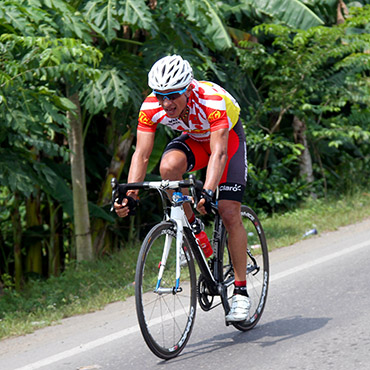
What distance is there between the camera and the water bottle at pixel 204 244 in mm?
5133

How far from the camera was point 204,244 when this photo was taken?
5.16 metres

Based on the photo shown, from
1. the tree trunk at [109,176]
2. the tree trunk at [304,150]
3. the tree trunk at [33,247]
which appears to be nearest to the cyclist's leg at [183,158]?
the tree trunk at [109,176]

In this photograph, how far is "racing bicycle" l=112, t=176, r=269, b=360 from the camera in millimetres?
4531

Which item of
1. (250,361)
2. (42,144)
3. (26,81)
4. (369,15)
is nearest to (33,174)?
(42,144)

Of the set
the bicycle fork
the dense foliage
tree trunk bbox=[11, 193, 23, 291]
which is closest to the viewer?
the bicycle fork

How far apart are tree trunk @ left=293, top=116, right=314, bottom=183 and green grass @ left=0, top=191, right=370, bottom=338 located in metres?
1.27

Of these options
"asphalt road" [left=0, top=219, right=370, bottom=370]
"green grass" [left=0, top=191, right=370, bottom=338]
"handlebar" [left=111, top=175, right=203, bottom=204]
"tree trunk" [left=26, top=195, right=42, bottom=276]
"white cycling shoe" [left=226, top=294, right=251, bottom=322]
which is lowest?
"tree trunk" [left=26, top=195, right=42, bottom=276]

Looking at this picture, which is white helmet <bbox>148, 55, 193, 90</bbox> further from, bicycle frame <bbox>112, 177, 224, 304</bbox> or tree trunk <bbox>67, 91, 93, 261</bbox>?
tree trunk <bbox>67, 91, 93, 261</bbox>

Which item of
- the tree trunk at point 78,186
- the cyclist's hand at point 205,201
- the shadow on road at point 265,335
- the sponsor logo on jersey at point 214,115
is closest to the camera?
the cyclist's hand at point 205,201

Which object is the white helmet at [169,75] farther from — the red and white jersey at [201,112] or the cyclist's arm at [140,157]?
the cyclist's arm at [140,157]

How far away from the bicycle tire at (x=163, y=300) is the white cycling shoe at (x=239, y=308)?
1.00ft

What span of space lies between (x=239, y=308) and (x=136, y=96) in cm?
404

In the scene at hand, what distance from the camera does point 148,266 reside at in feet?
16.1

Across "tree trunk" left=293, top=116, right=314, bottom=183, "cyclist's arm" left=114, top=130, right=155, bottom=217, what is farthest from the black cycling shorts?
"tree trunk" left=293, top=116, right=314, bottom=183
